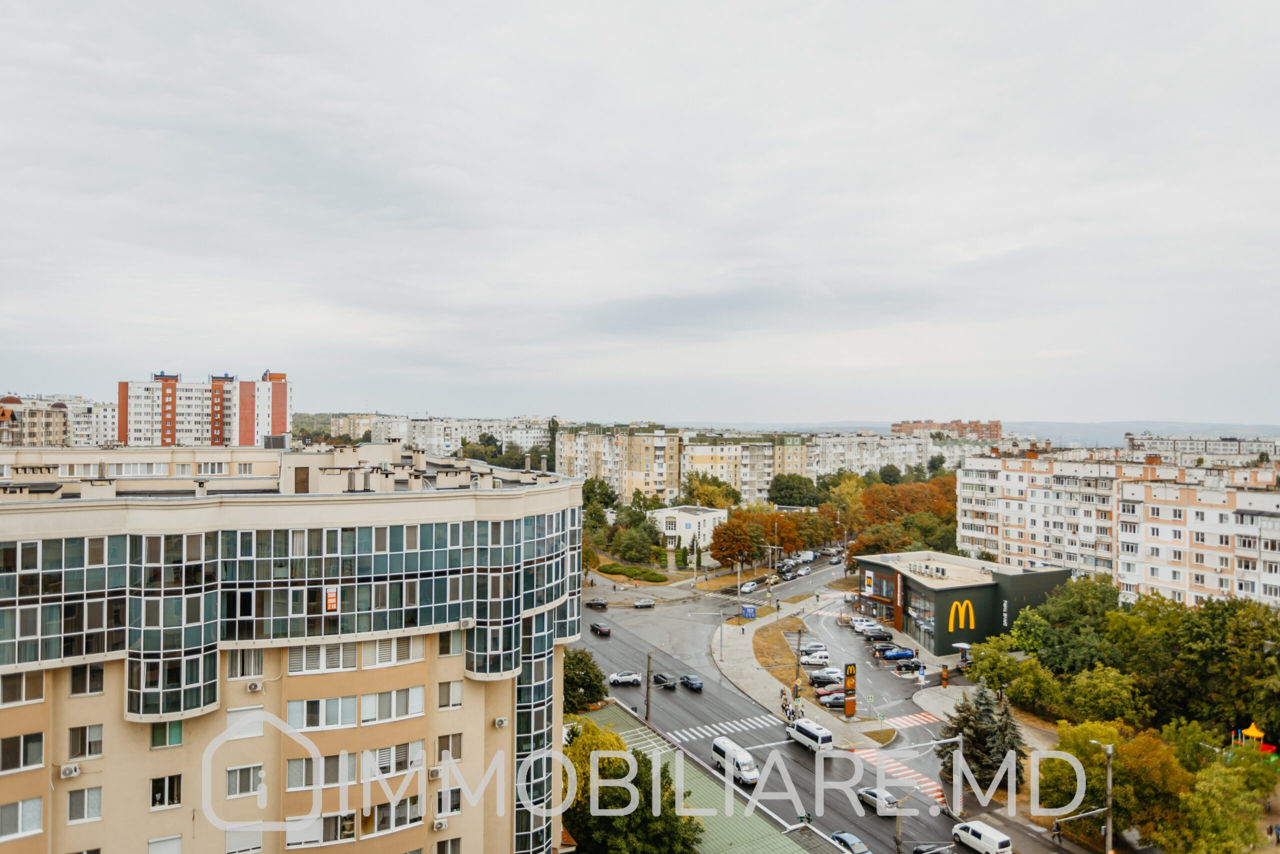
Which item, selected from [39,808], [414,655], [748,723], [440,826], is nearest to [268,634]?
[414,655]

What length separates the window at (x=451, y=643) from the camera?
20250 mm

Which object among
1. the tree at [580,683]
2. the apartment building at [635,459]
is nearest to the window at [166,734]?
the tree at [580,683]

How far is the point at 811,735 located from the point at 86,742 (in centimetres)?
2910

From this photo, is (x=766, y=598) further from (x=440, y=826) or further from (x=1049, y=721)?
(x=440, y=826)

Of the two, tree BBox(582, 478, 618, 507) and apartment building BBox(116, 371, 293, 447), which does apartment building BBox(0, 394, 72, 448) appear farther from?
tree BBox(582, 478, 618, 507)

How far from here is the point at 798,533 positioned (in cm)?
8369

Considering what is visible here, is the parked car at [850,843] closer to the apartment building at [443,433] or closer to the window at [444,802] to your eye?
the window at [444,802]

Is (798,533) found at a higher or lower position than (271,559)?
lower

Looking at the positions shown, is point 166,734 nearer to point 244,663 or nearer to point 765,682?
point 244,663

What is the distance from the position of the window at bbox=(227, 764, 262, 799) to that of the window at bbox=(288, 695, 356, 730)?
142cm

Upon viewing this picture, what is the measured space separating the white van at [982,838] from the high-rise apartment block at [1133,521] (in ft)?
97.1

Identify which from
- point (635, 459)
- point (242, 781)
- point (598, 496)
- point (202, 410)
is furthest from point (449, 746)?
point (202, 410)

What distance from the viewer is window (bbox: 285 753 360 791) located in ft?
61.2

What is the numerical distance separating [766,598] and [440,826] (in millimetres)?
50074
